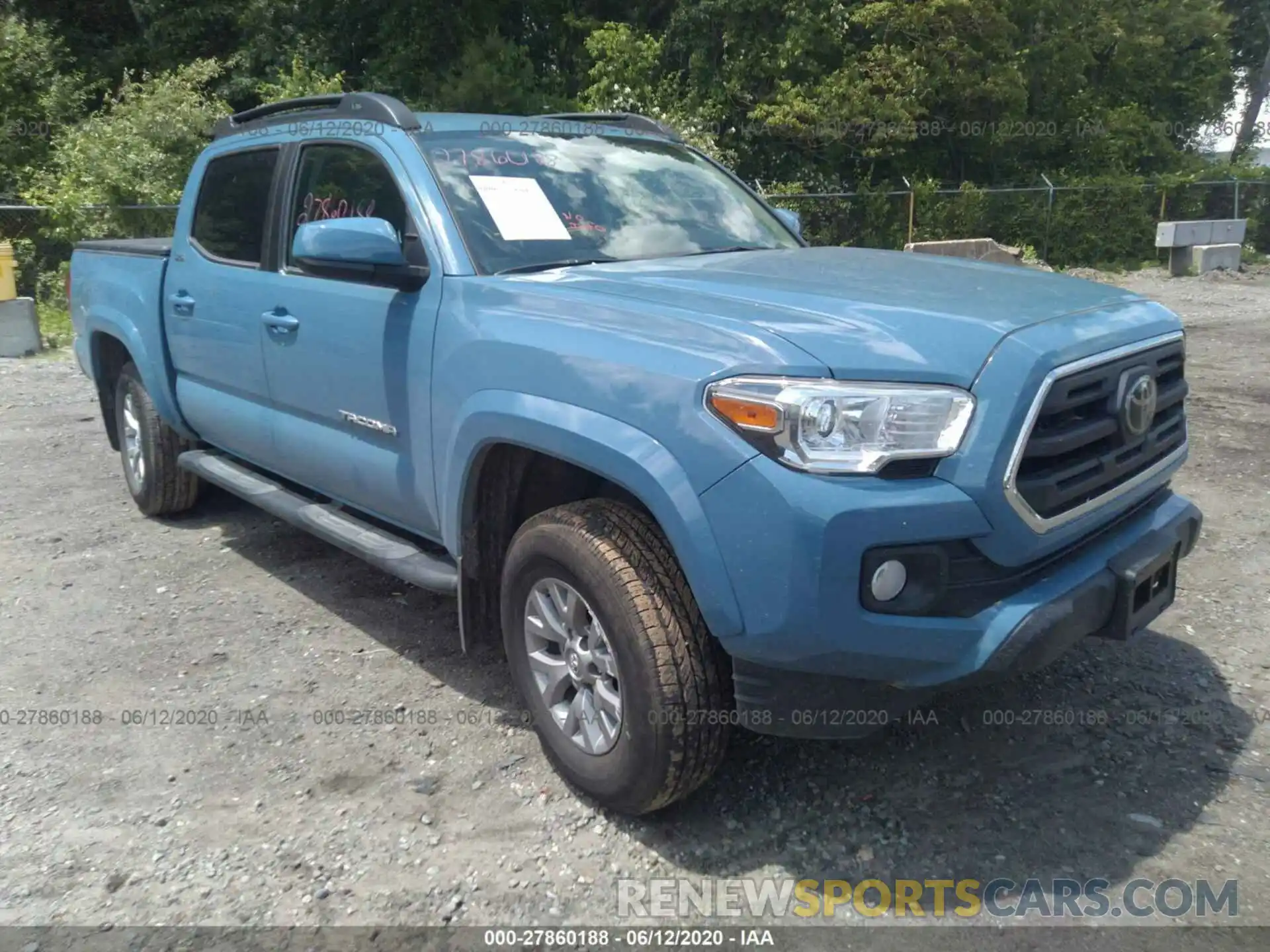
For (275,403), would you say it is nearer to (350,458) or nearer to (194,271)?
(350,458)

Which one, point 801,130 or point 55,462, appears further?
point 801,130

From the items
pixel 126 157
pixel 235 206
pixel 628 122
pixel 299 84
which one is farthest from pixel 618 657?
pixel 299 84

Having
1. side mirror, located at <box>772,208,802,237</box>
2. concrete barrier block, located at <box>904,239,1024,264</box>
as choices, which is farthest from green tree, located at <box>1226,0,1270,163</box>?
side mirror, located at <box>772,208,802,237</box>

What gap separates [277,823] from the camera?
310 cm

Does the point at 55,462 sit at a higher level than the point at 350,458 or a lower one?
lower

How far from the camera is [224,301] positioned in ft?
15.1

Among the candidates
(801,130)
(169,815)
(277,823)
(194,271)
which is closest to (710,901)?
(277,823)

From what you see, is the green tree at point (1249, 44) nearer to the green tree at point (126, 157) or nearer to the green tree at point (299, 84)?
the green tree at point (299, 84)

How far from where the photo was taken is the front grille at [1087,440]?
2.60 meters

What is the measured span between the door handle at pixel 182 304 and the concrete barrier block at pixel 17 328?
7.31 meters

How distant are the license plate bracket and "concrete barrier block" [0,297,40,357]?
11.4 meters

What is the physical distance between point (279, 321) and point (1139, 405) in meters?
3.05

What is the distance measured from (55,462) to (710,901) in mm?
6143

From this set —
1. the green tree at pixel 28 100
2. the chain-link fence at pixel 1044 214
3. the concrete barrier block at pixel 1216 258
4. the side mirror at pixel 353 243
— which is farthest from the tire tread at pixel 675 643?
the concrete barrier block at pixel 1216 258
